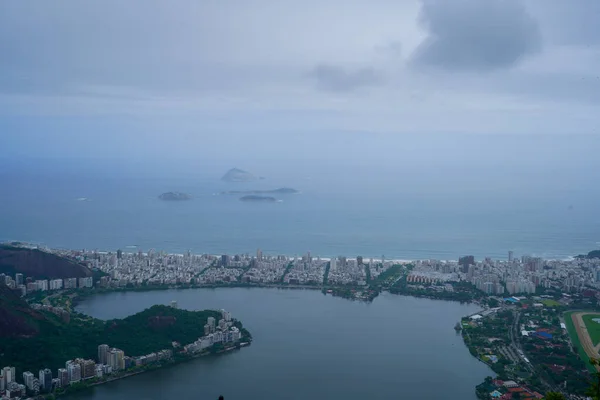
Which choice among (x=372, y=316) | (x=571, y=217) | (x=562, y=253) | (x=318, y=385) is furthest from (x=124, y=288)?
(x=571, y=217)

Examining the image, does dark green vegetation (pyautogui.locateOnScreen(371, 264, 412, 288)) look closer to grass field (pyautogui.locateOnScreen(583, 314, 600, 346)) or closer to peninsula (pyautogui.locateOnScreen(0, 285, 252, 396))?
grass field (pyautogui.locateOnScreen(583, 314, 600, 346))

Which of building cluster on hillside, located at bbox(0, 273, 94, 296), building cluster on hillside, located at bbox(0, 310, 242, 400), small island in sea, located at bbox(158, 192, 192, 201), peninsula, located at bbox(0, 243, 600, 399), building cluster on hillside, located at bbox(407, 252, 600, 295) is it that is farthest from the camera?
small island in sea, located at bbox(158, 192, 192, 201)

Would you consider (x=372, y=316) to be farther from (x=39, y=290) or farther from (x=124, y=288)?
(x=39, y=290)

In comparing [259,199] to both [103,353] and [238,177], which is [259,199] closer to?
[238,177]

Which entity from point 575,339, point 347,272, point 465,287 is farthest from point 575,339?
point 347,272

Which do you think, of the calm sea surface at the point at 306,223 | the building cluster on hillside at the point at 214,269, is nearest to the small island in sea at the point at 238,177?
the calm sea surface at the point at 306,223

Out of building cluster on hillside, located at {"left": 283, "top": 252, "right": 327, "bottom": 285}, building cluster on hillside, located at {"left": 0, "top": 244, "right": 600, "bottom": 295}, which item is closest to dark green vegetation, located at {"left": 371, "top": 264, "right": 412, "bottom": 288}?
building cluster on hillside, located at {"left": 0, "top": 244, "right": 600, "bottom": 295}
